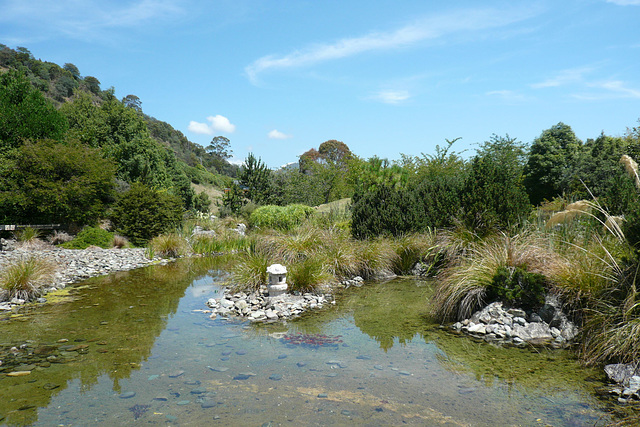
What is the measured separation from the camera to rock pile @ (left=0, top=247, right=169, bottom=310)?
9641 millimetres

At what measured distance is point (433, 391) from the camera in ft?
13.1

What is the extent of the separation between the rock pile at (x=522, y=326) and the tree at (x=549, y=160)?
73.1ft

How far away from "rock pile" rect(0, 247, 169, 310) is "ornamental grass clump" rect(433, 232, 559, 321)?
7626 millimetres

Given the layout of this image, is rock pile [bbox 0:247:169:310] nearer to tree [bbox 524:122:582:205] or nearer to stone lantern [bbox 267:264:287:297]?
stone lantern [bbox 267:264:287:297]

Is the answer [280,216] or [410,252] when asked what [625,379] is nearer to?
[410,252]

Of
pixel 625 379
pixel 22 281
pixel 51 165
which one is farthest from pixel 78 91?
pixel 625 379

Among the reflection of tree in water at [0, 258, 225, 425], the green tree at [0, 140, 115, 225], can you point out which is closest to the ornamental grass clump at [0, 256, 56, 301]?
the reflection of tree in water at [0, 258, 225, 425]

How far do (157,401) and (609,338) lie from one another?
4687 mm

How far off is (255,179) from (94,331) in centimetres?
2026

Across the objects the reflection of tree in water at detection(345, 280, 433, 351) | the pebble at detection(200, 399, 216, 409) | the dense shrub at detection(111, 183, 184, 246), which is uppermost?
the dense shrub at detection(111, 183, 184, 246)

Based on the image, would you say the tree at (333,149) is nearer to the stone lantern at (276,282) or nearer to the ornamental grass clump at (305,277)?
the ornamental grass clump at (305,277)

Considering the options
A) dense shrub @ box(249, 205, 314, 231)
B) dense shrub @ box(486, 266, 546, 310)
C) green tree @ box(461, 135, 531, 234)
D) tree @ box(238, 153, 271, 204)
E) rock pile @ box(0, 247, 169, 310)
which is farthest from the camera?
tree @ box(238, 153, 271, 204)

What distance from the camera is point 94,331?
19.3 ft

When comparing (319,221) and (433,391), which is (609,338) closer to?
(433,391)
